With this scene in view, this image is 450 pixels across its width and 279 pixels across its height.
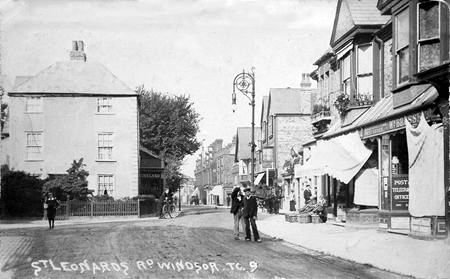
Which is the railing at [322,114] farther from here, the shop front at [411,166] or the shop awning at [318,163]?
the shop front at [411,166]

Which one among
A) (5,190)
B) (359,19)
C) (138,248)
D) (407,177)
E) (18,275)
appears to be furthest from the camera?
(5,190)

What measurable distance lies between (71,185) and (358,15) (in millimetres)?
20174

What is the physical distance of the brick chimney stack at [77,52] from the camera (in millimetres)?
42719

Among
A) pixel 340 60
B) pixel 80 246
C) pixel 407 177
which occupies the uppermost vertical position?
pixel 340 60

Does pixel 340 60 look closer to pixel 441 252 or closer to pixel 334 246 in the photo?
pixel 334 246

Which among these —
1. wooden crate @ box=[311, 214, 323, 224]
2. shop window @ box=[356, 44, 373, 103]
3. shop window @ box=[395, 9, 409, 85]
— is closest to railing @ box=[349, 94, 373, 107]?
shop window @ box=[356, 44, 373, 103]

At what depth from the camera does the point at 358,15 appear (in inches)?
921

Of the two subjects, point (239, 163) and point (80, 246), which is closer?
point (80, 246)

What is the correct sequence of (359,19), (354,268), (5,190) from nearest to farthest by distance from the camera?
(354,268) → (359,19) → (5,190)

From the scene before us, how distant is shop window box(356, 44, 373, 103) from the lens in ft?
75.6

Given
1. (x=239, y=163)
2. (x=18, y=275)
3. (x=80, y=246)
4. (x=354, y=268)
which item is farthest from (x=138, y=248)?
(x=239, y=163)

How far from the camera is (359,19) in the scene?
76.2 feet

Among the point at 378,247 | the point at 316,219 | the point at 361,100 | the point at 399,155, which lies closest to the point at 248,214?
the point at 378,247

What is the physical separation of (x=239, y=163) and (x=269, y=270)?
2980 inches
